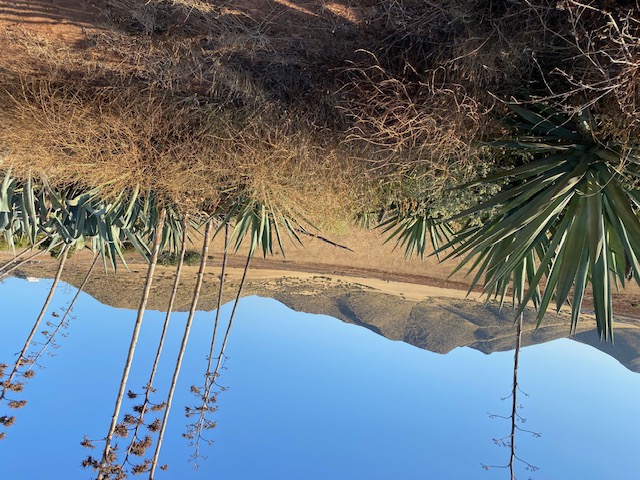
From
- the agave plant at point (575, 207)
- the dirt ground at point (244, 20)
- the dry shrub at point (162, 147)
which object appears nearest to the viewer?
the agave plant at point (575, 207)

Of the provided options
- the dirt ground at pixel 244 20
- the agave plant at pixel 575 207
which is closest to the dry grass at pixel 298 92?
the dirt ground at pixel 244 20

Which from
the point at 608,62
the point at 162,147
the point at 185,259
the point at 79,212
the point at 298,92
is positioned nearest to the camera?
the point at 608,62

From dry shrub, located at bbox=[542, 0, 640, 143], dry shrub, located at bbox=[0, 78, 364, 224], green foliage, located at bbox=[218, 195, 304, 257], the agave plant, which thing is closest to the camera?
dry shrub, located at bbox=[542, 0, 640, 143]

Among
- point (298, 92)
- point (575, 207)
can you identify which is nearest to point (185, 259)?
point (298, 92)

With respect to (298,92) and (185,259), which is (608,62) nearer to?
(298,92)

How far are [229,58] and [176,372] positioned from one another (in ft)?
12.7

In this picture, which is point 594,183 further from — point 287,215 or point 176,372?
point 176,372

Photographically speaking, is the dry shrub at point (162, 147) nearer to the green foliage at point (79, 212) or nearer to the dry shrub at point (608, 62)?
the green foliage at point (79, 212)

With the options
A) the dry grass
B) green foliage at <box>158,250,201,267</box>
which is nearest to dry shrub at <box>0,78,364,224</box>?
the dry grass

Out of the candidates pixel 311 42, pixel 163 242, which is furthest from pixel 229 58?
pixel 163 242

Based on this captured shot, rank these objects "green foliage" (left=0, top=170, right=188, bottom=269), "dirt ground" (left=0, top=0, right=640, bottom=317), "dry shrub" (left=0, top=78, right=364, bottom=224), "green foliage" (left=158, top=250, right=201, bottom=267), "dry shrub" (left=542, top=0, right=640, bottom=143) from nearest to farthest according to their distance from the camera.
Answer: "dry shrub" (left=542, top=0, right=640, bottom=143)
"dirt ground" (left=0, top=0, right=640, bottom=317)
"dry shrub" (left=0, top=78, right=364, bottom=224)
"green foliage" (left=0, top=170, right=188, bottom=269)
"green foliage" (left=158, top=250, right=201, bottom=267)

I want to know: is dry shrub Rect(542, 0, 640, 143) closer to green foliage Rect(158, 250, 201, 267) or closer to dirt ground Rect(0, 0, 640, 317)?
dirt ground Rect(0, 0, 640, 317)

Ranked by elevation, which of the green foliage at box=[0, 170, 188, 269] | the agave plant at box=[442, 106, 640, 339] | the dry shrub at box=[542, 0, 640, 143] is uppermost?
the dry shrub at box=[542, 0, 640, 143]

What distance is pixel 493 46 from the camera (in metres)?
4.68
